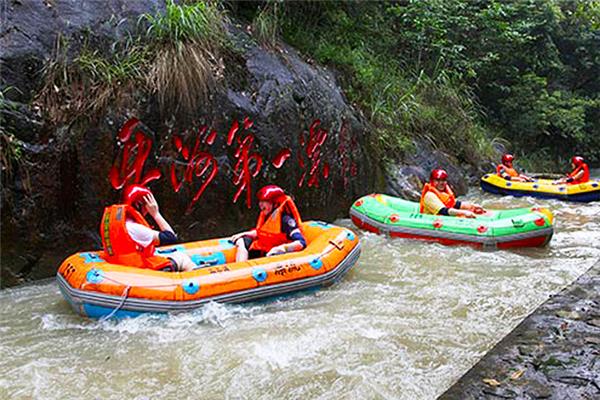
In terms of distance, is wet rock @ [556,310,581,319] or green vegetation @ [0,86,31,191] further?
green vegetation @ [0,86,31,191]

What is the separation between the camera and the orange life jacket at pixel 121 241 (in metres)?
3.87

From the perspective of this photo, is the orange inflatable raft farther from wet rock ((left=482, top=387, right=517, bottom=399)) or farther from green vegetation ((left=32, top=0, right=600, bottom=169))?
wet rock ((left=482, top=387, right=517, bottom=399))

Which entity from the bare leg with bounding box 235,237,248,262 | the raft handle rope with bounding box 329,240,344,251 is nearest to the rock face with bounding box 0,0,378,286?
the bare leg with bounding box 235,237,248,262

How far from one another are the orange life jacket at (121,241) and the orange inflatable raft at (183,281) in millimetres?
106

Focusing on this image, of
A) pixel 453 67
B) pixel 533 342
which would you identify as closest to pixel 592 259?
pixel 533 342

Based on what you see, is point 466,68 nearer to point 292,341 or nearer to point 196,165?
point 196,165

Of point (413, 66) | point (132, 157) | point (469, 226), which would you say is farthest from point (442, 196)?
point (413, 66)

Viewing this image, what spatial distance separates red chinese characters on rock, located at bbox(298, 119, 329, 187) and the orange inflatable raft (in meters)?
2.39

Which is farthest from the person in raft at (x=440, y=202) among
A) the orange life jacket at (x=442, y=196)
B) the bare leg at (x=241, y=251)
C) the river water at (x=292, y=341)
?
the bare leg at (x=241, y=251)

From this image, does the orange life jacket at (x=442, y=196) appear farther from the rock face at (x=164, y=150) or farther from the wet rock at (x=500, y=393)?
the wet rock at (x=500, y=393)

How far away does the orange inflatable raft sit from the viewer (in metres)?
3.72

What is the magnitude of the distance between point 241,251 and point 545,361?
9.34 ft

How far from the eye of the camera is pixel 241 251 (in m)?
4.71

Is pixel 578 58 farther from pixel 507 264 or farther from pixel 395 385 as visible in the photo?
pixel 395 385
